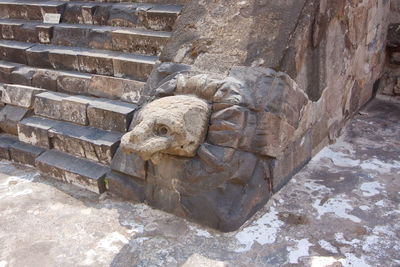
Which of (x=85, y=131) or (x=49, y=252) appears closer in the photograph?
(x=49, y=252)

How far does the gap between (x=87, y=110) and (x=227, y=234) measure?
1535 mm

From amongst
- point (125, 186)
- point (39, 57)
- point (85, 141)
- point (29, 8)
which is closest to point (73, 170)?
point (85, 141)

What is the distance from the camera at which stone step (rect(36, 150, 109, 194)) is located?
115 inches

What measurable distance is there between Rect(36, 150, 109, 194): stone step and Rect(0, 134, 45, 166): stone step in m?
0.13

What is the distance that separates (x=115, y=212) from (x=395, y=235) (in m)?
1.77

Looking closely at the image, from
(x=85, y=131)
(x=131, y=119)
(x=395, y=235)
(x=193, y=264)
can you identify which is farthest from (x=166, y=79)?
(x=395, y=235)

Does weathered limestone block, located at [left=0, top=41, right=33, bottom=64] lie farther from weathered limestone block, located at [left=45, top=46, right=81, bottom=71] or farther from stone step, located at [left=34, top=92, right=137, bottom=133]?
stone step, located at [left=34, top=92, right=137, bottom=133]

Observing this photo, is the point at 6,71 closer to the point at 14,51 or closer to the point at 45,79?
the point at 14,51

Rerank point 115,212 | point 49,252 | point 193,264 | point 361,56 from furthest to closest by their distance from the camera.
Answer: point 361,56
point 115,212
point 49,252
point 193,264

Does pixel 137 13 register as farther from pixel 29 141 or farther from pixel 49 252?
pixel 49 252

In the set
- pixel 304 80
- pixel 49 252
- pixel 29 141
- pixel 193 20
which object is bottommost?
pixel 49 252

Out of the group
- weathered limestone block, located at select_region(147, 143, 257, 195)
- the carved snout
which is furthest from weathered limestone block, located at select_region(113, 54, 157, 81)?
the carved snout

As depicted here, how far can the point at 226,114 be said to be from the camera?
246 cm

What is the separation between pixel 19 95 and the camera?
11.9 feet
